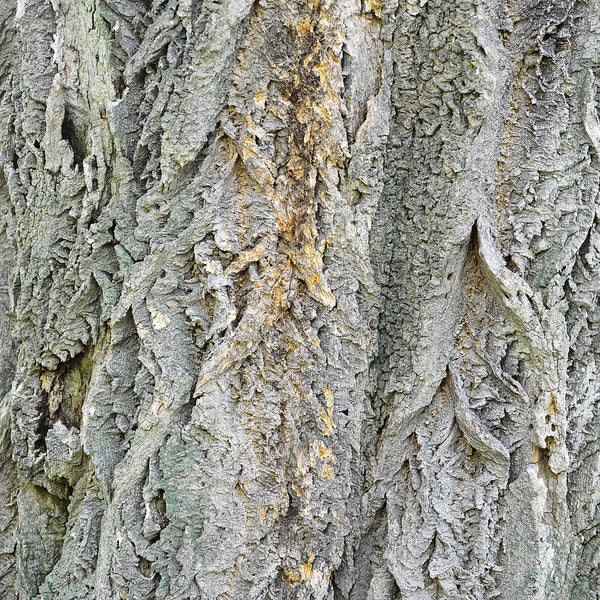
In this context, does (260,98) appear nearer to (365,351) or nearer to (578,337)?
(365,351)

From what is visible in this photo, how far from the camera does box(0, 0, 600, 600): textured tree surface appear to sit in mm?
1161

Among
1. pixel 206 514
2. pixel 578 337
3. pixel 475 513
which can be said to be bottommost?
pixel 206 514

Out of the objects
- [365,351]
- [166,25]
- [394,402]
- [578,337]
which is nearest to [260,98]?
[166,25]

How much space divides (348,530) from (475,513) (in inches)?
10.6

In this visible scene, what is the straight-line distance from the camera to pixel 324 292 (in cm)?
120

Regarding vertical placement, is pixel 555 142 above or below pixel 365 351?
above

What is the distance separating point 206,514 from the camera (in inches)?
45.6

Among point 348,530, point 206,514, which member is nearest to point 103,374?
point 206,514

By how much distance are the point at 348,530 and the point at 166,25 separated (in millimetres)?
1118

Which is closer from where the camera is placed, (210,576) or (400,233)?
(210,576)

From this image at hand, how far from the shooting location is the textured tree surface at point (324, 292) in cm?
116

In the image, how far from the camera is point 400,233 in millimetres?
1261

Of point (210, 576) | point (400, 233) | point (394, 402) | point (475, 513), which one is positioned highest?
point (400, 233)

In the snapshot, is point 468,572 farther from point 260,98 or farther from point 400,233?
point 260,98
